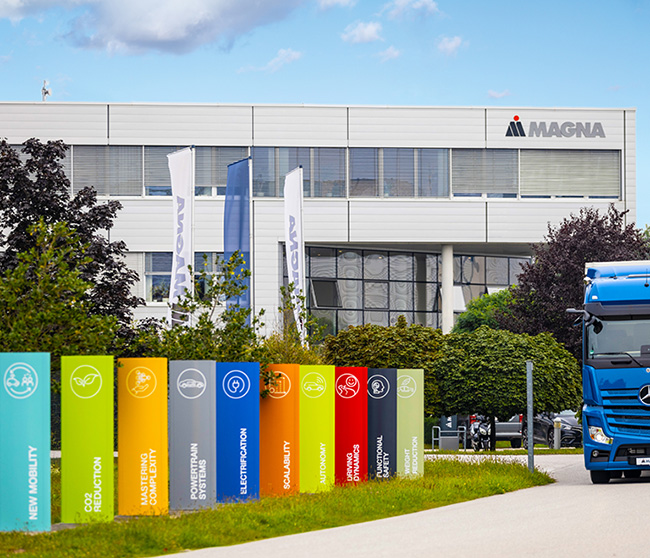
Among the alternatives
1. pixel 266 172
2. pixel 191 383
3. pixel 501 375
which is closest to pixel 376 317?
pixel 266 172

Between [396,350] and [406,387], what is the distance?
40.3ft

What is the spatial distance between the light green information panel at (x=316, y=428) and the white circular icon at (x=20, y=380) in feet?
17.2

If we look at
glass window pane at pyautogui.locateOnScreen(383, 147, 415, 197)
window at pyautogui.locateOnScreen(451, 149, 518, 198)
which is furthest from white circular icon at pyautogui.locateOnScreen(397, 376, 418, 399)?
window at pyautogui.locateOnScreen(451, 149, 518, 198)

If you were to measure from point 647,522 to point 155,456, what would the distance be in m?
5.69

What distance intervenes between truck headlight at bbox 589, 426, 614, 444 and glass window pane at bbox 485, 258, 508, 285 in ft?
107

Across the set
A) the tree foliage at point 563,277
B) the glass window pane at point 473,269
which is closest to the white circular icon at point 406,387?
the tree foliage at point 563,277

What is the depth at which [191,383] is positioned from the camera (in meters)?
14.2

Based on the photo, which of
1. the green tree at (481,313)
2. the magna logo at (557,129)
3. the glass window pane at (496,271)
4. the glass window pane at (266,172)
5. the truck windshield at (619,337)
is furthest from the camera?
the glass window pane at (496,271)

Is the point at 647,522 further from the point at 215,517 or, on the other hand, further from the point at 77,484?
the point at 77,484

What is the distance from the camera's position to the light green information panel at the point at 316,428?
16531 mm

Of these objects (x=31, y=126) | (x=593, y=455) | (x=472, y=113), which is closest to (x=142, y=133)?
(x=31, y=126)

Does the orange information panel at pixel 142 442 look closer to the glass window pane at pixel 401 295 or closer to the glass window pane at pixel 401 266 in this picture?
the glass window pane at pixel 401 266

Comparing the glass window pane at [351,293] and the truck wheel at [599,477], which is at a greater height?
the glass window pane at [351,293]

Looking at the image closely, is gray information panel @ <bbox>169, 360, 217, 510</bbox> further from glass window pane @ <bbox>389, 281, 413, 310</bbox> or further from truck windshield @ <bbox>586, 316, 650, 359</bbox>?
glass window pane @ <bbox>389, 281, 413, 310</bbox>
